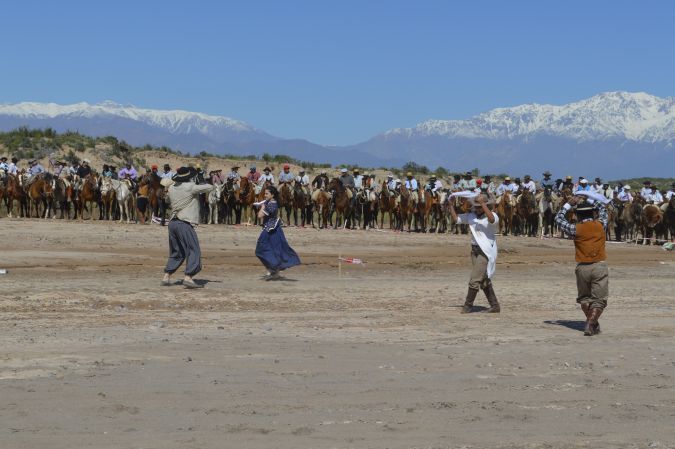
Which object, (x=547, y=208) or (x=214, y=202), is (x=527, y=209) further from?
(x=214, y=202)

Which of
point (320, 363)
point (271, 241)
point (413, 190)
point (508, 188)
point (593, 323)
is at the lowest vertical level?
point (320, 363)

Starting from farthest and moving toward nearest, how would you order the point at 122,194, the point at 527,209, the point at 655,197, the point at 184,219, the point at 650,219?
the point at 655,197 → the point at 527,209 → the point at 650,219 → the point at 122,194 → the point at 184,219

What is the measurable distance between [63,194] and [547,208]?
587 inches

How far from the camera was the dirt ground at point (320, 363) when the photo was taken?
9.52 meters

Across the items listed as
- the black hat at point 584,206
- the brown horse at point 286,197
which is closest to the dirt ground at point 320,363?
the black hat at point 584,206

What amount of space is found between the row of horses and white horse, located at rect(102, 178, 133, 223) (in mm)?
29

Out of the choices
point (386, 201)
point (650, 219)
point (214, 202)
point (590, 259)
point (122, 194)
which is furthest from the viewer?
point (386, 201)

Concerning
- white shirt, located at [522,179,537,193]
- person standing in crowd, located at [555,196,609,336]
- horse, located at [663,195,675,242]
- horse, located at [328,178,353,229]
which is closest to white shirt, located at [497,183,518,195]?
white shirt, located at [522,179,537,193]

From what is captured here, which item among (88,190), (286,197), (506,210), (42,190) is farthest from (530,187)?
(42,190)

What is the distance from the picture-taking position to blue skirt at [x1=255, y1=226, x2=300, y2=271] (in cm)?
2002

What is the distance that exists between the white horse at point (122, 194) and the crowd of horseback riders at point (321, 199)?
3 cm

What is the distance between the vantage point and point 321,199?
37.4 metres

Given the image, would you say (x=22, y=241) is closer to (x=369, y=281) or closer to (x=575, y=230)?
(x=369, y=281)

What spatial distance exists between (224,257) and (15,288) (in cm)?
789
